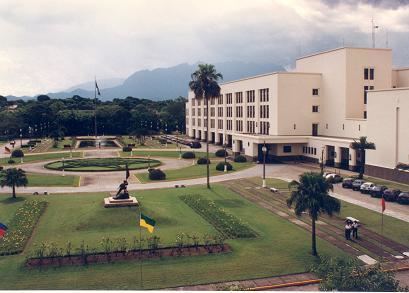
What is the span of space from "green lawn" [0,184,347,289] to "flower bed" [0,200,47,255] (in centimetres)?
71

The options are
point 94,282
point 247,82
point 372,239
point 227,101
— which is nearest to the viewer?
point 94,282

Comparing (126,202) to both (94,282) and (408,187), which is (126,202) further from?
(408,187)

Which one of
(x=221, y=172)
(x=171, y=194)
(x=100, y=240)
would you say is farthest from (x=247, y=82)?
(x=100, y=240)

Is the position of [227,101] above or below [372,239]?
above

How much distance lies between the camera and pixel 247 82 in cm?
10819

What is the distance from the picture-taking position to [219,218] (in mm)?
44219

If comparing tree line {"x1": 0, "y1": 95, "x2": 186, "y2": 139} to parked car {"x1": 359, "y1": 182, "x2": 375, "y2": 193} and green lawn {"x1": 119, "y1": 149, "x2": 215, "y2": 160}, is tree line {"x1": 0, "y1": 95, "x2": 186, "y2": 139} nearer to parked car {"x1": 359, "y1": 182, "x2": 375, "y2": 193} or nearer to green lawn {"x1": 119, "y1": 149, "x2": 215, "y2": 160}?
green lawn {"x1": 119, "y1": 149, "x2": 215, "y2": 160}

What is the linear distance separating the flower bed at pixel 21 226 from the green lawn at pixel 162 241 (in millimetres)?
708

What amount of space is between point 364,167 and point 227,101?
181ft

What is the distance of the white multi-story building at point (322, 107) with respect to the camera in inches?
3123

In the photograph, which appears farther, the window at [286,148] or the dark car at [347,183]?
the window at [286,148]

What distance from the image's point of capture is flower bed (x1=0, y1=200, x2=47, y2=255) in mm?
35531

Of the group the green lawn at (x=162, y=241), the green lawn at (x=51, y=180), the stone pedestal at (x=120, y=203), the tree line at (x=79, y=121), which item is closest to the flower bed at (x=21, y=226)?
the green lawn at (x=162, y=241)

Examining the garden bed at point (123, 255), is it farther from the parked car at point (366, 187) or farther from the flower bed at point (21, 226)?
the parked car at point (366, 187)
